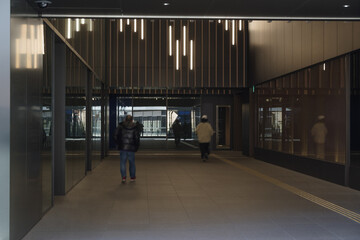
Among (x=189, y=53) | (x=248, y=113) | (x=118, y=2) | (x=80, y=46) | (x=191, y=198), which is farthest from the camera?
(x=189, y=53)

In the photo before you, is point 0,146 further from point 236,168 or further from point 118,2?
point 236,168

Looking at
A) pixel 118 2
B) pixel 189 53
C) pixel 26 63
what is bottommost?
pixel 26 63

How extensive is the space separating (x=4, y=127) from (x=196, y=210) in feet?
12.4

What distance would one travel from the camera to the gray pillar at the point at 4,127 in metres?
5.11

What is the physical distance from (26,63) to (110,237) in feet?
8.66

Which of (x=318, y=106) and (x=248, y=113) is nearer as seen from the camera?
(x=318, y=106)

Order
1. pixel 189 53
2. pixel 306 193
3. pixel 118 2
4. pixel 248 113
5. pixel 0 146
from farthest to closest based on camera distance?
pixel 189 53 < pixel 248 113 < pixel 306 193 < pixel 118 2 < pixel 0 146

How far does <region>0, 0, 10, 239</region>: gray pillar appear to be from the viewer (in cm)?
511

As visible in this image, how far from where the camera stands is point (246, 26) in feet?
66.2

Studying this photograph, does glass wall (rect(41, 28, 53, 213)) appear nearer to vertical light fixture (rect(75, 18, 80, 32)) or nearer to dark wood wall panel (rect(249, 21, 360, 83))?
vertical light fixture (rect(75, 18, 80, 32))

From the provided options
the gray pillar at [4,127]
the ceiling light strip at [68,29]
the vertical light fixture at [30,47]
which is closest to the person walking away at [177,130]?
the ceiling light strip at [68,29]

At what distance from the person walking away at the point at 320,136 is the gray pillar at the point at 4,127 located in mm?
8960

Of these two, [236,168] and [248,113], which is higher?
[248,113]

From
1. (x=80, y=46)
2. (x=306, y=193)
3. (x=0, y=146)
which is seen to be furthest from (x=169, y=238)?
(x=80, y=46)
